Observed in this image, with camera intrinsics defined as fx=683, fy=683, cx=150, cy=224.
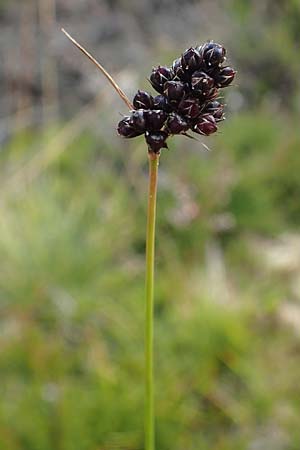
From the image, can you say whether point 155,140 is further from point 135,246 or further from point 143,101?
point 135,246

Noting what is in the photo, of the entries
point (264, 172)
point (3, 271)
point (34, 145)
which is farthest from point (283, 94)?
point (3, 271)

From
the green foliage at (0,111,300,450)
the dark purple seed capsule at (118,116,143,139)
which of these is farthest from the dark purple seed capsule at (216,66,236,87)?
the green foliage at (0,111,300,450)

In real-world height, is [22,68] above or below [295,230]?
above

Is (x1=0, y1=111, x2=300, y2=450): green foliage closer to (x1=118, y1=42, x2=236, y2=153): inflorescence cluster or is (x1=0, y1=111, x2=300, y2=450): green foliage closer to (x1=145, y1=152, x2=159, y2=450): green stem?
(x1=145, y1=152, x2=159, y2=450): green stem

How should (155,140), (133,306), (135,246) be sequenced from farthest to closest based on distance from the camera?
(135,246), (133,306), (155,140)

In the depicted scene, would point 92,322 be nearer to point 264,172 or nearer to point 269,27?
point 264,172

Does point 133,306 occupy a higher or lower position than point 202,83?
lower

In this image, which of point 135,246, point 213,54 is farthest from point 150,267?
point 135,246

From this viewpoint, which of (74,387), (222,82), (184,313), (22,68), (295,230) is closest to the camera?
(222,82)
